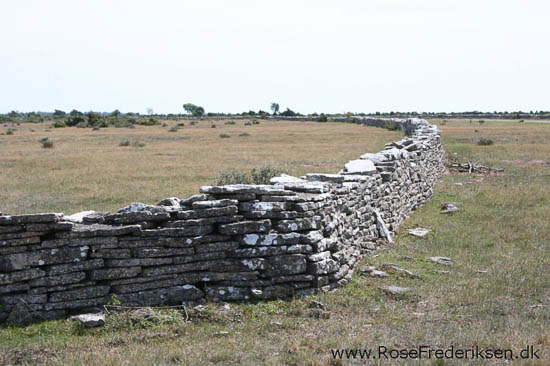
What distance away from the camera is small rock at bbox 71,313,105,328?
23.2 ft

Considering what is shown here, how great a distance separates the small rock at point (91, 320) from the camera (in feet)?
23.2

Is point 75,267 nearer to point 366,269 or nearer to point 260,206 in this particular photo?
point 260,206

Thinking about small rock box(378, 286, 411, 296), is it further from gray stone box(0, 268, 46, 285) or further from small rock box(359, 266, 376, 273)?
gray stone box(0, 268, 46, 285)

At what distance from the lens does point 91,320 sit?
7.10 meters

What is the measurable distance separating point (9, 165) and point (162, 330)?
922 inches

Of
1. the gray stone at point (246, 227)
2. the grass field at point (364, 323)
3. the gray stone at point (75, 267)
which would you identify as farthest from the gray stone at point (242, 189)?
the gray stone at point (75, 267)

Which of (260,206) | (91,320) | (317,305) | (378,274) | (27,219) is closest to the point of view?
(91,320)

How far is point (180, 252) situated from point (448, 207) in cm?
1035

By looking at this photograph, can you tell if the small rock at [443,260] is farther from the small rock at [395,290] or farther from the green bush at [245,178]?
the green bush at [245,178]

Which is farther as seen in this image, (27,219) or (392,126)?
(392,126)

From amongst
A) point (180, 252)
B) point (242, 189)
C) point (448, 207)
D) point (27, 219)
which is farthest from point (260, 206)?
point (448, 207)

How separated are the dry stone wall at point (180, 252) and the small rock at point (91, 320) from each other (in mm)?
448

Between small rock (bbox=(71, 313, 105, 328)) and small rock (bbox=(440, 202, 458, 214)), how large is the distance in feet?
36.5

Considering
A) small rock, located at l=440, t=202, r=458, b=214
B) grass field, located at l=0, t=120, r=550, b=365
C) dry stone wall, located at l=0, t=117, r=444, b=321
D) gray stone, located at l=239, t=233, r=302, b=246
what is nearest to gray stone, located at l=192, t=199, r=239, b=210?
dry stone wall, located at l=0, t=117, r=444, b=321
